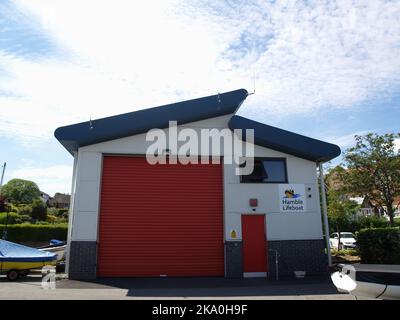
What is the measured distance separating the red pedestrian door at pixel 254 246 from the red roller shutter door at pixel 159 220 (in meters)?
0.88

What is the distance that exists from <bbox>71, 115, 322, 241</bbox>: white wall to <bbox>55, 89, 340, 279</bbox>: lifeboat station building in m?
0.04

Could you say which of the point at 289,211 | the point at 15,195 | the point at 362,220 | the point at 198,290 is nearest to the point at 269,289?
the point at 198,290

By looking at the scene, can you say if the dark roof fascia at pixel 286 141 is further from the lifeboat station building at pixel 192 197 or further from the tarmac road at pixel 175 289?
the tarmac road at pixel 175 289

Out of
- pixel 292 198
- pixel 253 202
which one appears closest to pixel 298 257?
pixel 292 198

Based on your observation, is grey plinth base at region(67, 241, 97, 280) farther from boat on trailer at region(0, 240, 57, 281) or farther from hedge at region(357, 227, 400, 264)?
hedge at region(357, 227, 400, 264)

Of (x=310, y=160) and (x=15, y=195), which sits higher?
(x=15, y=195)

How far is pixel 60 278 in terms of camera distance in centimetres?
1195

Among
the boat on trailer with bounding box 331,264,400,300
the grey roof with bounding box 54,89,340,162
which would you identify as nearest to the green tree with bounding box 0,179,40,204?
the grey roof with bounding box 54,89,340,162

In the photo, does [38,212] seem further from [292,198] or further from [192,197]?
[292,198]

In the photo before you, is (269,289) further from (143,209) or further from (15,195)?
(15,195)

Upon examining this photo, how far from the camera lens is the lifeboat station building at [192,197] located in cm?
1231

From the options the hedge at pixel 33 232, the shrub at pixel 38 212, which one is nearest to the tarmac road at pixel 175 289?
the hedge at pixel 33 232

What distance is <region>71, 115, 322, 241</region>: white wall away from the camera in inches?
482
